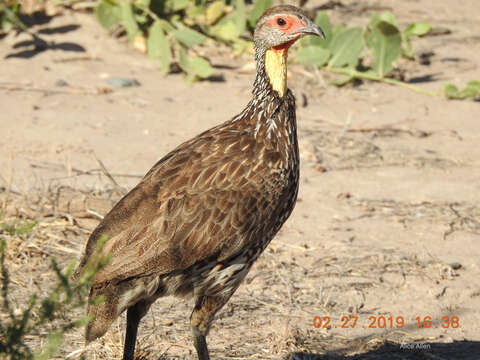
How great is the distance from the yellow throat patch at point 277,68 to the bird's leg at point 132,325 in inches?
56.5

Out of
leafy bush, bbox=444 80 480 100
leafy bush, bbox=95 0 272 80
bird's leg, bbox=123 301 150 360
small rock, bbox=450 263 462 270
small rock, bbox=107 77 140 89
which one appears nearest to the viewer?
bird's leg, bbox=123 301 150 360

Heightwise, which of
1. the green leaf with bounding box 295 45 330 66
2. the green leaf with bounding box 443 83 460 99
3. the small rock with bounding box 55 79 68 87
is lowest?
the small rock with bounding box 55 79 68 87

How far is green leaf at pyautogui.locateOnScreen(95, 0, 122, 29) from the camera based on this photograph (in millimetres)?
8961

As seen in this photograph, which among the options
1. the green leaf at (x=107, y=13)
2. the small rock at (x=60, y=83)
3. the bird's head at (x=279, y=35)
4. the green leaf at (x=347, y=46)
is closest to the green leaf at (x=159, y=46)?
the green leaf at (x=107, y=13)

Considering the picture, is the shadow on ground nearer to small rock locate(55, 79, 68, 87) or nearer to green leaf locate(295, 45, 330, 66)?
small rock locate(55, 79, 68, 87)

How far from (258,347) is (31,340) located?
1.29 meters

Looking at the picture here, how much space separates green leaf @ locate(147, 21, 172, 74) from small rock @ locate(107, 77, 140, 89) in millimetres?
328

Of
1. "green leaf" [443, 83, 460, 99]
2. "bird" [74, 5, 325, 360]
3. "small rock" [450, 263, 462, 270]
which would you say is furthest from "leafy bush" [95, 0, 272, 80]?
"bird" [74, 5, 325, 360]

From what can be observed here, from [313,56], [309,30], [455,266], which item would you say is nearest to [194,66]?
[313,56]

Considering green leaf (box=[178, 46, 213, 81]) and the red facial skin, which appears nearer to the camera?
the red facial skin

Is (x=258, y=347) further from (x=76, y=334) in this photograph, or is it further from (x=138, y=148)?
(x=138, y=148)

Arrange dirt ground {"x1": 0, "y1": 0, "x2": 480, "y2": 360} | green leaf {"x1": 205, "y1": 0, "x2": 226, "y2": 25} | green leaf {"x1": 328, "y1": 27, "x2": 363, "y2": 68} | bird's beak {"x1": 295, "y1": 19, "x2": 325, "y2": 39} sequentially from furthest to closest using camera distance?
1. green leaf {"x1": 205, "y1": 0, "x2": 226, "y2": 25}
2. green leaf {"x1": 328, "y1": 27, "x2": 363, "y2": 68}
3. dirt ground {"x1": 0, "y1": 0, "x2": 480, "y2": 360}
4. bird's beak {"x1": 295, "y1": 19, "x2": 325, "y2": 39}

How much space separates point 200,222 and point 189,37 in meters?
4.91

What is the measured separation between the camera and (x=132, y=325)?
4305 millimetres
